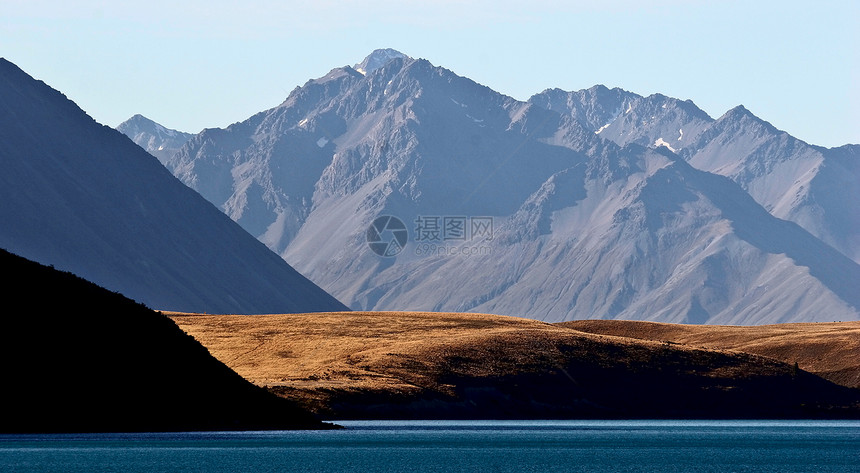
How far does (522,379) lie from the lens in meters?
180

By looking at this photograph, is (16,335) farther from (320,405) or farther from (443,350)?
(443,350)

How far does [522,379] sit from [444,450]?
62515 millimetres

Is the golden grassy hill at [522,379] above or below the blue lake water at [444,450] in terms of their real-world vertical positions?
above

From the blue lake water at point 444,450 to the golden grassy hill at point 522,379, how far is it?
16.9 m

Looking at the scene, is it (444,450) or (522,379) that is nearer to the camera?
(444,450)

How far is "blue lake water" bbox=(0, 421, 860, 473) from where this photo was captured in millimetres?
100562

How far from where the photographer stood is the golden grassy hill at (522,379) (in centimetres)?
17088

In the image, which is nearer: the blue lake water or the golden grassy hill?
the blue lake water

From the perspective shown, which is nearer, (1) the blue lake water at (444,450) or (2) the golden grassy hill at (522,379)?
(1) the blue lake water at (444,450)

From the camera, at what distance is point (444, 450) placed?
389 feet

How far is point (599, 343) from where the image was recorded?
19900 cm

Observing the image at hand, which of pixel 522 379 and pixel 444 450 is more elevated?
pixel 522 379

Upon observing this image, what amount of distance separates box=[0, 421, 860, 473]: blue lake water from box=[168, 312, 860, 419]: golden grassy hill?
665 inches

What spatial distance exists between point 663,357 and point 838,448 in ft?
226
